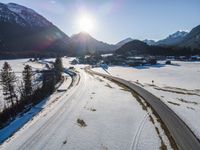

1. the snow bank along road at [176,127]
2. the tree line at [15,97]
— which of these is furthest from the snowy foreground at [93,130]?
the tree line at [15,97]

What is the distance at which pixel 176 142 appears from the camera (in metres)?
23.2

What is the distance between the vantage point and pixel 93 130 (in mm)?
27797

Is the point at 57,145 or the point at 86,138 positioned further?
the point at 86,138

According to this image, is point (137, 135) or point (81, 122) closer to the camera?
point (137, 135)

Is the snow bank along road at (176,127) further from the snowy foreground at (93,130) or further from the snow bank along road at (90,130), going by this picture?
the snow bank along road at (90,130)

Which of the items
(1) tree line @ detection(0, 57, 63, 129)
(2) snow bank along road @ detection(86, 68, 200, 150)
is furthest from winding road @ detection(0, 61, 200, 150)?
(1) tree line @ detection(0, 57, 63, 129)

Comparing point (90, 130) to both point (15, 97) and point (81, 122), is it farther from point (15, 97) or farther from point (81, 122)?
point (15, 97)

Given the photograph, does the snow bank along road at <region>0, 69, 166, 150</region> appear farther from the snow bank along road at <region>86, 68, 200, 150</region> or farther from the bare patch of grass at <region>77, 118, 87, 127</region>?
the snow bank along road at <region>86, 68, 200, 150</region>

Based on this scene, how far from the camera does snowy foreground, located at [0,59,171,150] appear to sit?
23656 mm

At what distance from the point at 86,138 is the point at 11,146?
8.59m

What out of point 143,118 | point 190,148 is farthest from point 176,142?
point 143,118

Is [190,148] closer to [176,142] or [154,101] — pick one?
[176,142]

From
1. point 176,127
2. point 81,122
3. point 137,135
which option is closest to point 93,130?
point 81,122

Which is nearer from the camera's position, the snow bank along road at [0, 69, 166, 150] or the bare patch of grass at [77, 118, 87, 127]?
the snow bank along road at [0, 69, 166, 150]
